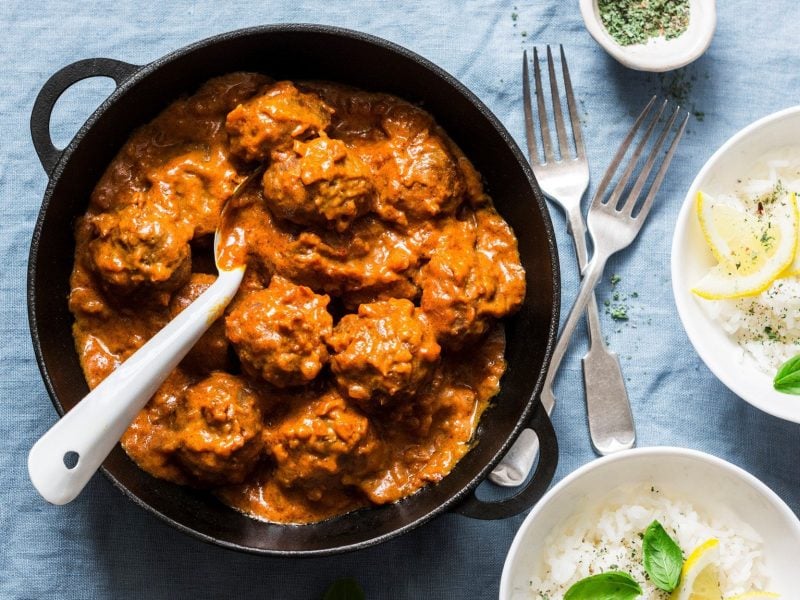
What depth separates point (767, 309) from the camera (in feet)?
13.0

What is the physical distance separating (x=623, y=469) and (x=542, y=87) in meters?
1.71

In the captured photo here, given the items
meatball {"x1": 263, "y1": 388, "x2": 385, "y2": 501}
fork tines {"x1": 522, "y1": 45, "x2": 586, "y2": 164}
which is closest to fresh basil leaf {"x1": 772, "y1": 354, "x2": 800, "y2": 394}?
fork tines {"x1": 522, "y1": 45, "x2": 586, "y2": 164}

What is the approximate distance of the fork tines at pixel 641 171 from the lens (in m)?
4.03

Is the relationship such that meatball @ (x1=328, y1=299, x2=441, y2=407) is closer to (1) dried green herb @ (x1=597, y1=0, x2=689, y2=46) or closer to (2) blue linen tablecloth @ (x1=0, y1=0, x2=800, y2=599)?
(2) blue linen tablecloth @ (x1=0, y1=0, x2=800, y2=599)

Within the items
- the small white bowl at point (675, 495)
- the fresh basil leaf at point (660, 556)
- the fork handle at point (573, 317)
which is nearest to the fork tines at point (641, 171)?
the fork handle at point (573, 317)

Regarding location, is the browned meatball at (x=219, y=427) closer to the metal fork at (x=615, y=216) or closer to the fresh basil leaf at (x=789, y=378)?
the metal fork at (x=615, y=216)

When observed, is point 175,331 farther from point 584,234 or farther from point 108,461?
point 584,234

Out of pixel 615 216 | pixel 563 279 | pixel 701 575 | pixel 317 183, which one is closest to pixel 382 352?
pixel 317 183

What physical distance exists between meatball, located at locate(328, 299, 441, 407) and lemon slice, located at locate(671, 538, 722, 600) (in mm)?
1378

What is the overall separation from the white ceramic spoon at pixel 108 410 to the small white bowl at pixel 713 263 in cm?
190

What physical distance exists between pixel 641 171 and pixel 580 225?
0.37m

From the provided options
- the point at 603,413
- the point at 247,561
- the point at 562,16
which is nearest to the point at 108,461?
the point at 247,561

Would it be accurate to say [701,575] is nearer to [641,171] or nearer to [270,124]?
[641,171]

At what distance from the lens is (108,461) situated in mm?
3537
